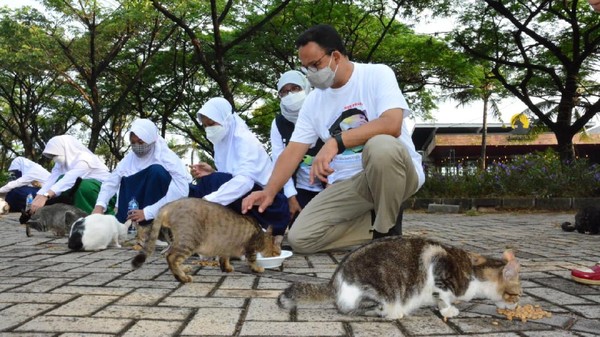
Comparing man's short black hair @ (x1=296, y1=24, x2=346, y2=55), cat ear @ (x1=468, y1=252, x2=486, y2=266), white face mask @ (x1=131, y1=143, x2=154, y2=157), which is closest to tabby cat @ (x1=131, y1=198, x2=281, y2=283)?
man's short black hair @ (x1=296, y1=24, x2=346, y2=55)

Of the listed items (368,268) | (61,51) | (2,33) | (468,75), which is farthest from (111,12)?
(368,268)

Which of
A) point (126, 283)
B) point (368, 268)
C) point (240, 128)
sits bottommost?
point (126, 283)

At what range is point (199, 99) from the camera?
2239 cm

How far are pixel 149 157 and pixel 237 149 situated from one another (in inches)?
61.5

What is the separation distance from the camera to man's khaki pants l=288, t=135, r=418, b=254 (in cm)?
408

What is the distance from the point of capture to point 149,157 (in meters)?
6.33

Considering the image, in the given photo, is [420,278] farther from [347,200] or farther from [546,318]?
[347,200]

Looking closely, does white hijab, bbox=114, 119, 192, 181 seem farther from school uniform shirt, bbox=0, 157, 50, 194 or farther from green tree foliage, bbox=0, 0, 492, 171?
green tree foliage, bbox=0, 0, 492, 171

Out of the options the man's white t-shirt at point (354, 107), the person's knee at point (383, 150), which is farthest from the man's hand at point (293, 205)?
the person's knee at point (383, 150)

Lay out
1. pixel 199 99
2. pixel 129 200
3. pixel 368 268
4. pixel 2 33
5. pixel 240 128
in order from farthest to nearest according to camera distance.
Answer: pixel 199 99 → pixel 2 33 → pixel 129 200 → pixel 240 128 → pixel 368 268

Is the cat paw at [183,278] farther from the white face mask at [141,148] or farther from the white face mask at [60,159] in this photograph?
the white face mask at [60,159]

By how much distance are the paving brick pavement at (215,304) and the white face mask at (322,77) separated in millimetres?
1488

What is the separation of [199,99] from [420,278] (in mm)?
20478

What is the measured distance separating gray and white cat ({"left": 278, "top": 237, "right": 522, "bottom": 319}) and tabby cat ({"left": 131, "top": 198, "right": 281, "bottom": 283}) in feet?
4.48
